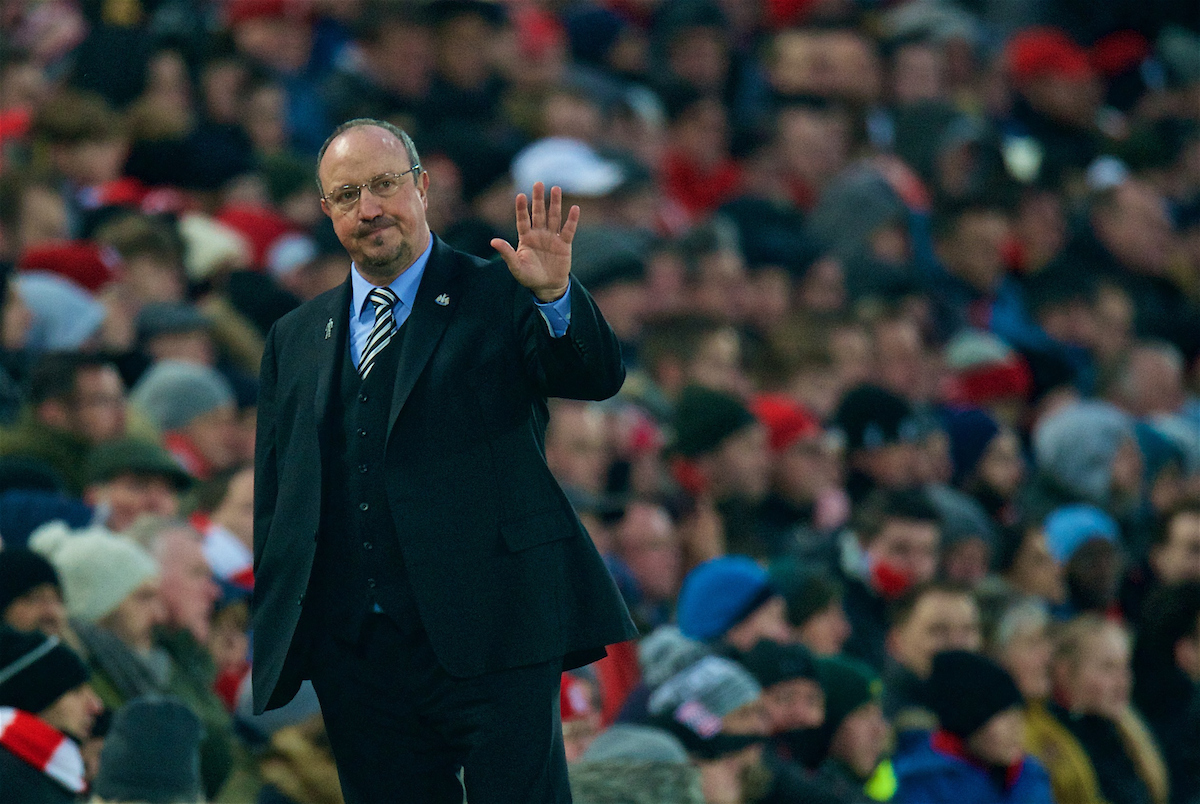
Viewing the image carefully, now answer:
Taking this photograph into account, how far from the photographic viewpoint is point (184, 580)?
6.11m

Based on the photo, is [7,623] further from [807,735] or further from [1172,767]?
[1172,767]

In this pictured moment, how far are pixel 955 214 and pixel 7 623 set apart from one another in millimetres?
8089

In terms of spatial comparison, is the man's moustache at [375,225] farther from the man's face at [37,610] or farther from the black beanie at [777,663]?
the black beanie at [777,663]

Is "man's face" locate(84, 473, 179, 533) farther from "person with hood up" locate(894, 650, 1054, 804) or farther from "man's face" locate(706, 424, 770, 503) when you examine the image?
"person with hood up" locate(894, 650, 1054, 804)

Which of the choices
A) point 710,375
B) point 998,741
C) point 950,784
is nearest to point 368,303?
point 950,784

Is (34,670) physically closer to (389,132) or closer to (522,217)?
(389,132)

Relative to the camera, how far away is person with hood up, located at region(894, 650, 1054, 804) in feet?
21.1

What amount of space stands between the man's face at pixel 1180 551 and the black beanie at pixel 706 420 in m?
2.17

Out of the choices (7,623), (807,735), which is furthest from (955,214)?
(7,623)

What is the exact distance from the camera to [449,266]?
3.76 metres

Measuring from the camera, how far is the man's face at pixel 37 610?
5.37 metres

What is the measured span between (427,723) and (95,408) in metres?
3.66

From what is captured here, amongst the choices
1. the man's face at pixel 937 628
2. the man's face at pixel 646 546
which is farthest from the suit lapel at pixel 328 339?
the man's face at pixel 937 628

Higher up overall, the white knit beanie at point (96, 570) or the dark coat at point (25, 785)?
the white knit beanie at point (96, 570)
